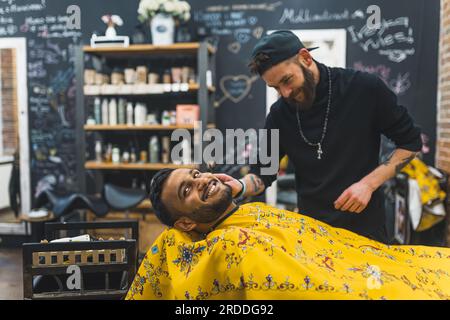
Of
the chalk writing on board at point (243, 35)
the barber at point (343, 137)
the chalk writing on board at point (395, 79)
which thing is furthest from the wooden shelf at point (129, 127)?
the barber at point (343, 137)

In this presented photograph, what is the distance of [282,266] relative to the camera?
1267 mm

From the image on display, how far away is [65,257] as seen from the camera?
5.01 feet

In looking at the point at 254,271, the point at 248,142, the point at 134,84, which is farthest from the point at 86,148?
the point at 254,271

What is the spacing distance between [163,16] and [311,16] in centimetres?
130

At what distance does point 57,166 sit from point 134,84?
1.27m

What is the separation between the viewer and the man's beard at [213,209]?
59.1 inches

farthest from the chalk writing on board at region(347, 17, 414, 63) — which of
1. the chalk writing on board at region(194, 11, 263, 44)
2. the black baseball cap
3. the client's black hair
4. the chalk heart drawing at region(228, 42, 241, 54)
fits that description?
the client's black hair

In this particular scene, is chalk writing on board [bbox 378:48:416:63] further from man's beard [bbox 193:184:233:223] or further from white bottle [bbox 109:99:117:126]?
man's beard [bbox 193:184:233:223]

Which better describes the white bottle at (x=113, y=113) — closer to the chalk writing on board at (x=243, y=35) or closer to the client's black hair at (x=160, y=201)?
the chalk writing on board at (x=243, y=35)

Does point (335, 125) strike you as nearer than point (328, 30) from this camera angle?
Yes

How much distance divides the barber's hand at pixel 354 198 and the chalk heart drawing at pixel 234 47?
8.59 feet

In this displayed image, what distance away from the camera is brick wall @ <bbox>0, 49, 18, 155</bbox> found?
3.71 meters

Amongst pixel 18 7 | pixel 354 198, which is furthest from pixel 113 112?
pixel 354 198
